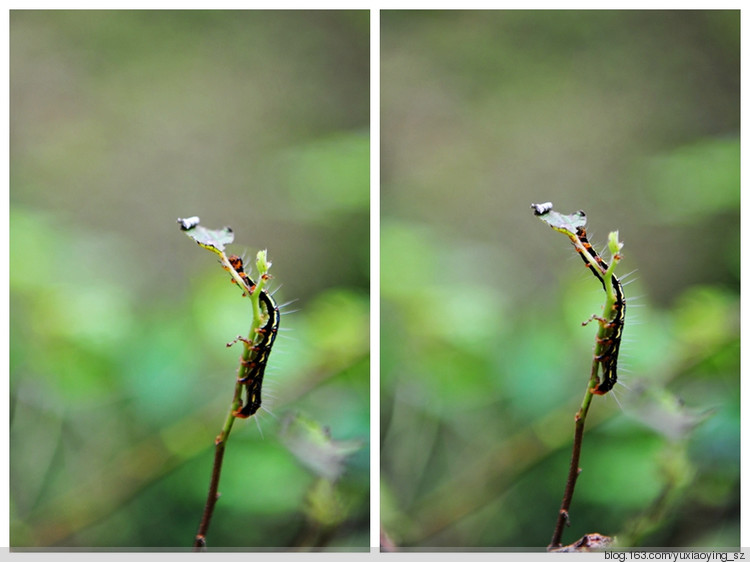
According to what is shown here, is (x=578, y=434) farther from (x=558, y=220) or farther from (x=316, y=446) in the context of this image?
(x=316, y=446)

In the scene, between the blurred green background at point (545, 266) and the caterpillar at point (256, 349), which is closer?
the caterpillar at point (256, 349)

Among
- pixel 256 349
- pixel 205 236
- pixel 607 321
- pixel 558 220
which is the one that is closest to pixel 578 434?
pixel 607 321

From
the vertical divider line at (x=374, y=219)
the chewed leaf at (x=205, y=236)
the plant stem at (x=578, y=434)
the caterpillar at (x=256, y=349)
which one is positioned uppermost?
the vertical divider line at (x=374, y=219)

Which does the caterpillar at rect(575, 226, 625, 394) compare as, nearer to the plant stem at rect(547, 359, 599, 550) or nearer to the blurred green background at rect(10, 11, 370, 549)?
the plant stem at rect(547, 359, 599, 550)

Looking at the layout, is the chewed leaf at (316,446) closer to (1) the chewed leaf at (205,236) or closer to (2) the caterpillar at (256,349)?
(2) the caterpillar at (256,349)

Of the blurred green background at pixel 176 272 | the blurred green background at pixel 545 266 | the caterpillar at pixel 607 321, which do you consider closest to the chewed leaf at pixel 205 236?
the blurred green background at pixel 176 272

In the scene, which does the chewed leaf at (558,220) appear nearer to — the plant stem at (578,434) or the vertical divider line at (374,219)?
the plant stem at (578,434)

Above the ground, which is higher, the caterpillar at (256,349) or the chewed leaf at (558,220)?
the chewed leaf at (558,220)
